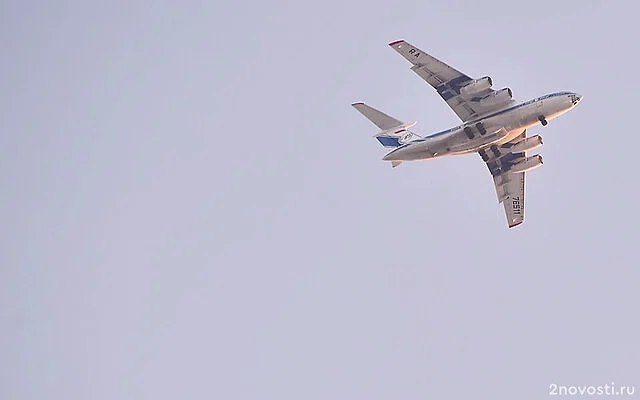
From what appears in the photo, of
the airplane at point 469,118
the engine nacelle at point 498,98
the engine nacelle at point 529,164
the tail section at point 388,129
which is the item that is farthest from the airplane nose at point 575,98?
the tail section at point 388,129

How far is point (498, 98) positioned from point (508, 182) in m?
9.99

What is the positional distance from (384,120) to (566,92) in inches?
518

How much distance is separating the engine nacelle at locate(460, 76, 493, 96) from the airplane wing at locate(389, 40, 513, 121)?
0.52 feet

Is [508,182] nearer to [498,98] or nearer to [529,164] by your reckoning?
[529,164]

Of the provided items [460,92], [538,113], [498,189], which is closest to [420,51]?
[460,92]

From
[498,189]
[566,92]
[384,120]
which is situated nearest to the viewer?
[566,92]

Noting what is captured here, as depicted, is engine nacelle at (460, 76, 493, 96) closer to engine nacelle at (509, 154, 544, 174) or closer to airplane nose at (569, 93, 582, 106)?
airplane nose at (569, 93, 582, 106)

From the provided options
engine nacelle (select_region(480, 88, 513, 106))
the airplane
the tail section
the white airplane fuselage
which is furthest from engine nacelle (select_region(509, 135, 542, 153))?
the tail section

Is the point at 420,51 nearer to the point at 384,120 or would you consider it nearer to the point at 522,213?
the point at 384,120

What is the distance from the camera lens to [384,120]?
2995 inches

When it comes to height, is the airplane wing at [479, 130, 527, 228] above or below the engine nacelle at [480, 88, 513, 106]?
below

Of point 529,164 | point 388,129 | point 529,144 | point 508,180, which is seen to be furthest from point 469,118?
point 508,180

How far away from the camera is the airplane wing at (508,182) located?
7938cm

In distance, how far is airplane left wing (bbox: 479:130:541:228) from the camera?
260ft
